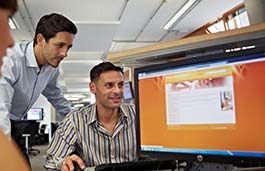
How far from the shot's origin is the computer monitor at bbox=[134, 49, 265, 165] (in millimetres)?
955

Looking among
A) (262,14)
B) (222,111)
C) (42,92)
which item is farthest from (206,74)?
(42,92)

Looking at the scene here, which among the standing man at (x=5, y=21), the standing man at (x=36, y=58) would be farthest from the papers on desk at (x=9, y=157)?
the standing man at (x=36, y=58)

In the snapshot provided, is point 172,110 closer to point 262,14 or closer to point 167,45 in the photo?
point 167,45

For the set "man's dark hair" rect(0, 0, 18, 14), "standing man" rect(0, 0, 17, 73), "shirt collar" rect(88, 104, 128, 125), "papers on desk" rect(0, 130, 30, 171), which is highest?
"man's dark hair" rect(0, 0, 18, 14)

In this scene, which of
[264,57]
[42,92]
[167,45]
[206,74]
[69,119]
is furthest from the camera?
[42,92]

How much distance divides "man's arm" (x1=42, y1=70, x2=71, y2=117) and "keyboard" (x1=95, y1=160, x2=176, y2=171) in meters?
0.95

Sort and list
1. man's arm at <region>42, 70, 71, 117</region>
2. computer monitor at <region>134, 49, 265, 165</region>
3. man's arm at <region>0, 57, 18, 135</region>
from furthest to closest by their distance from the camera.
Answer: man's arm at <region>42, 70, 71, 117</region> → man's arm at <region>0, 57, 18, 135</region> → computer monitor at <region>134, 49, 265, 165</region>

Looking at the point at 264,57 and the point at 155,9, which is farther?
the point at 155,9

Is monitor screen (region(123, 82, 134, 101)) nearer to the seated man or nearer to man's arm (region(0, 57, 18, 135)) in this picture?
the seated man

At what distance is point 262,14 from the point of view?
1575mm

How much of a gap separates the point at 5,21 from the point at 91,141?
1107 mm

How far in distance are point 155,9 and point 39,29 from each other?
461 cm

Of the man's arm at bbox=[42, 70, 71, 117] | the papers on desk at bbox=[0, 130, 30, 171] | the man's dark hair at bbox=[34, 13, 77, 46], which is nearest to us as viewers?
the papers on desk at bbox=[0, 130, 30, 171]

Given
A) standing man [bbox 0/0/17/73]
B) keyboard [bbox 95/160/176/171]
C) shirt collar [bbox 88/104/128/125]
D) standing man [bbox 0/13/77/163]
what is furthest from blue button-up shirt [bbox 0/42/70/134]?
standing man [bbox 0/0/17/73]
